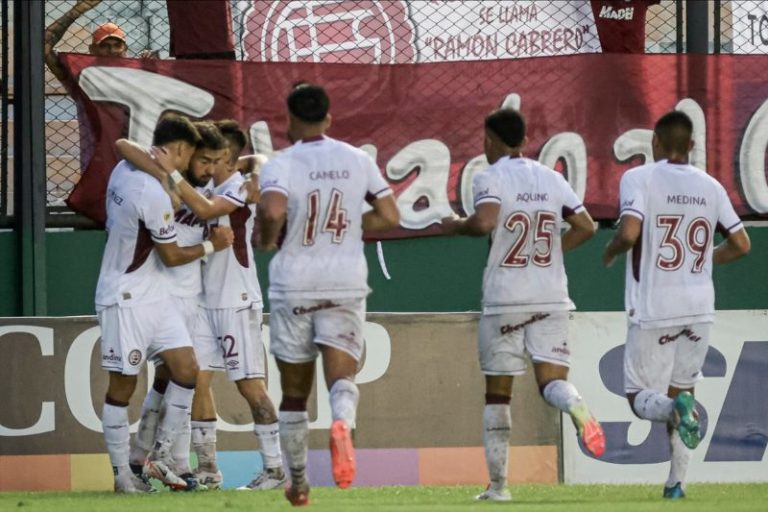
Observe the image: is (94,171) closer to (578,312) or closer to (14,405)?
(14,405)

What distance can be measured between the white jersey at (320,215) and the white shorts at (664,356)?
184cm

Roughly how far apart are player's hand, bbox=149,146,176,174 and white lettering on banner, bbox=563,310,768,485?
A: 11.3ft

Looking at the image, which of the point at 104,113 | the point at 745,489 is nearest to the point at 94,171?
the point at 104,113

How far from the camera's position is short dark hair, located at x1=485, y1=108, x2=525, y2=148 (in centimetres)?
894

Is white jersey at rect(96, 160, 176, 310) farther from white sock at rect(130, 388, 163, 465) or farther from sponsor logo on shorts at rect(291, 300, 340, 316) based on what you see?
sponsor logo on shorts at rect(291, 300, 340, 316)

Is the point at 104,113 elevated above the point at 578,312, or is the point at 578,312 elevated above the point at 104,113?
the point at 104,113

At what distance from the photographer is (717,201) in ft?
30.4

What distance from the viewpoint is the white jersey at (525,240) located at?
8.93 m

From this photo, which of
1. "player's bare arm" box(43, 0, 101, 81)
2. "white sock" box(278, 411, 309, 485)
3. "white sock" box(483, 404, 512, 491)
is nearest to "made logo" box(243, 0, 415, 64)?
"player's bare arm" box(43, 0, 101, 81)

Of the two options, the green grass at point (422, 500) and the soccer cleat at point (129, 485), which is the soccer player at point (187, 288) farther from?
the green grass at point (422, 500)

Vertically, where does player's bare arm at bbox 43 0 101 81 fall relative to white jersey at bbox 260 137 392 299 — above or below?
above

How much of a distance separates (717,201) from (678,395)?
3.96 ft

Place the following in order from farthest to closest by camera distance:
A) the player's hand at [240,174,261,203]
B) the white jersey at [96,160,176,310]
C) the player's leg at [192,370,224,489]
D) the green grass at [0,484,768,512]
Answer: the player's leg at [192,370,224,489]
the player's hand at [240,174,261,203]
the white jersey at [96,160,176,310]
the green grass at [0,484,768,512]

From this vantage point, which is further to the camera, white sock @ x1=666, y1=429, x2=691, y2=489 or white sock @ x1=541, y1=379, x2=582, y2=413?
white sock @ x1=666, y1=429, x2=691, y2=489
